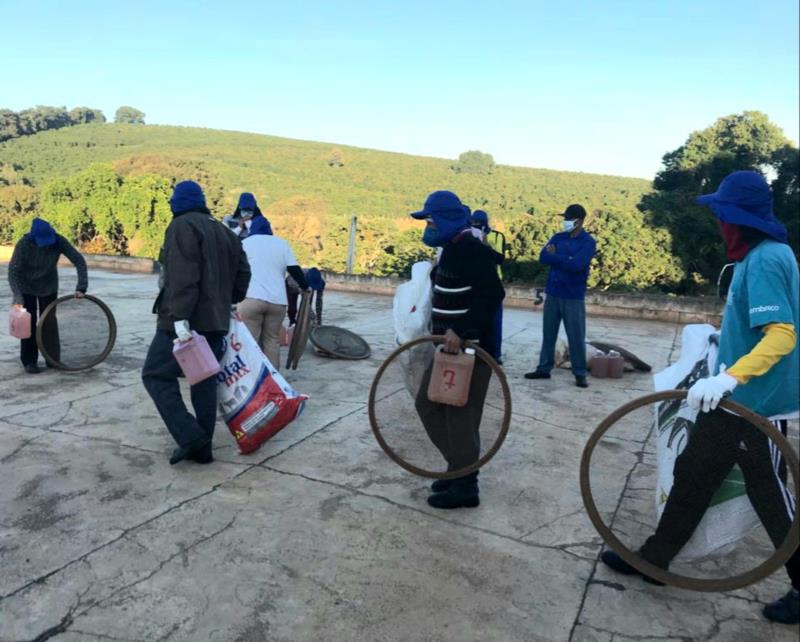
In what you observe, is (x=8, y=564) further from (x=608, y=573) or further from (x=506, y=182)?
(x=506, y=182)

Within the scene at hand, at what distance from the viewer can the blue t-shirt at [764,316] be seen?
2.21 metres

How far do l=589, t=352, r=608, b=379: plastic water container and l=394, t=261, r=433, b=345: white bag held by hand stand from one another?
3.56 meters

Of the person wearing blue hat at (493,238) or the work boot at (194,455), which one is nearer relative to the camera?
the work boot at (194,455)

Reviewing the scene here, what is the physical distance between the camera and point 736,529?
99.2 inches

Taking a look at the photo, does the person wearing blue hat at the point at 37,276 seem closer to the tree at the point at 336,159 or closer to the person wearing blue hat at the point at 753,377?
the person wearing blue hat at the point at 753,377

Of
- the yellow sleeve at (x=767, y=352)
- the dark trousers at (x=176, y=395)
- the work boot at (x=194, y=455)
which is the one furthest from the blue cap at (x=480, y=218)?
the yellow sleeve at (x=767, y=352)

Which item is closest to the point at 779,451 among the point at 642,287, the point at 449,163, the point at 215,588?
the point at 215,588

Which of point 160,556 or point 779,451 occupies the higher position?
point 779,451

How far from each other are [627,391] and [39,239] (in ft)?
17.9

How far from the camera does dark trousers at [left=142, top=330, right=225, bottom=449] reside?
3613mm

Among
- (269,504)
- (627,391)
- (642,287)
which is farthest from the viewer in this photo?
(642,287)

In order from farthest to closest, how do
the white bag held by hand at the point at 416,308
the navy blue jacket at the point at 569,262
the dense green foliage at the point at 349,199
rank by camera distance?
1. the dense green foliage at the point at 349,199
2. the navy blue jacket at the point at 569,262
3. the white bag held by hand at the point at 416,308

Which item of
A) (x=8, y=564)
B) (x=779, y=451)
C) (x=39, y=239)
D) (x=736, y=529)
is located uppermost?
(x=39, y=239)

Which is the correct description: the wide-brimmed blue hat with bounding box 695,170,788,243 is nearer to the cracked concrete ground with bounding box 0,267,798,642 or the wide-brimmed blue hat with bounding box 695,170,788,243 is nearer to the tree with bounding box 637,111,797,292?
the cracked concrete ground with bounding box 0,267,798,642
